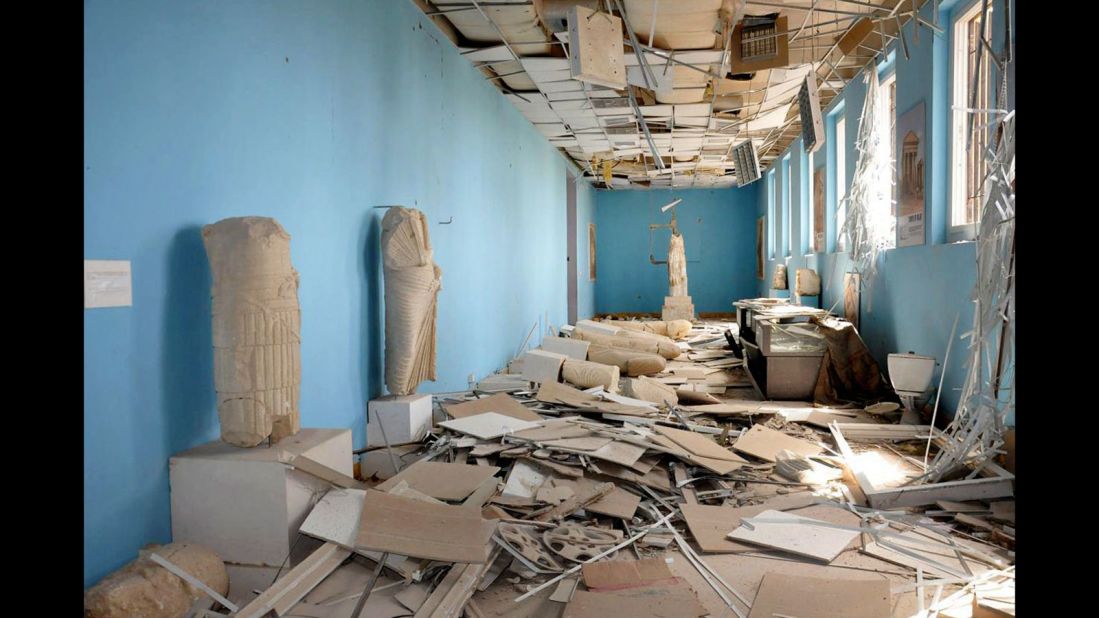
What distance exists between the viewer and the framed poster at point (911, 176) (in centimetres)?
572

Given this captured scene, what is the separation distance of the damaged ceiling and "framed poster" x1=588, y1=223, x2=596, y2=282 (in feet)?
14.6

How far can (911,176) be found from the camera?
5.96 metres

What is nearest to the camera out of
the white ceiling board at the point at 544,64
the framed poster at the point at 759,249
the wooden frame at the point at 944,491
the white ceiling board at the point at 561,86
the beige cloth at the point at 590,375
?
the wooden frame at the point at 944,491

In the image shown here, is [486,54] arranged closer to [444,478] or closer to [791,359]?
[791,359]

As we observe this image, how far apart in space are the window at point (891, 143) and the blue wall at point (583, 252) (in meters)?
8.32

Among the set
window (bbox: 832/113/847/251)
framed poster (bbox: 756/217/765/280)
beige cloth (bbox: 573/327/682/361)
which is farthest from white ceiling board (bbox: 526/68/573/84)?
framed poster (bbox: 756/217/765/280)

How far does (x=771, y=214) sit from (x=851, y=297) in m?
7.95

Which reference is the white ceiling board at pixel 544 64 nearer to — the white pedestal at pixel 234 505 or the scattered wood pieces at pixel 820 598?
the white pedestal at pixel 234 505

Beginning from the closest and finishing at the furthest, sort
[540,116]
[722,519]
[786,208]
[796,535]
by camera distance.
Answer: [796,535], [722,519], [540,116], [786,208]

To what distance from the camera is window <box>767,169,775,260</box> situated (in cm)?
1523

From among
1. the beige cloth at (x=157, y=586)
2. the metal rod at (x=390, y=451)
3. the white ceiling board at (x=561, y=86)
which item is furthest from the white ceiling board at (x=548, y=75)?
the beige cloth at (x=157, y=586)

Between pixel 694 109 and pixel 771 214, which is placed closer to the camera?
pixel 694 109

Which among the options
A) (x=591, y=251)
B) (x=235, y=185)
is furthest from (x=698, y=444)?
(x=591, y=251)
